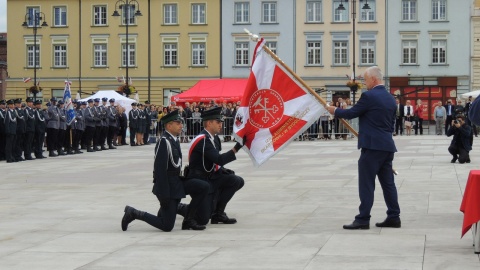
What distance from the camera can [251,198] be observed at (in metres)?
17.0

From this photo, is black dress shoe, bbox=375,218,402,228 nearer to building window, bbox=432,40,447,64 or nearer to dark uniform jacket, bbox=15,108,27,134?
dark uniform jacket, bbox=15,108,27,134

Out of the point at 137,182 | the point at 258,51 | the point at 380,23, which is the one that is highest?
the point at 380,23

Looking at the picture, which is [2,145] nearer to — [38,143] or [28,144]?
[28,144]

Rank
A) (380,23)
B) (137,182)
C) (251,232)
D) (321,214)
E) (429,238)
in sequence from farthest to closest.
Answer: (380,23)
(137,182)
(321,214)
(251,232)
(429,238)

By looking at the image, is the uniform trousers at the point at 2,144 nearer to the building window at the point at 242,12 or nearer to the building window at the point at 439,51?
the building window at the point at 242,12

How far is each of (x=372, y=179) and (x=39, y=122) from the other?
20.6m

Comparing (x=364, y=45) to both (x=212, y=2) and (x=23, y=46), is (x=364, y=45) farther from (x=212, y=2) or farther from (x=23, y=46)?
(x=23, y=46)

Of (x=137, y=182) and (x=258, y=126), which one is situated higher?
(x=258, y=126)

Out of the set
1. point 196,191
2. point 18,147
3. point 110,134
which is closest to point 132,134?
point 110,134

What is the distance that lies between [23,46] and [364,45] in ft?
81.7

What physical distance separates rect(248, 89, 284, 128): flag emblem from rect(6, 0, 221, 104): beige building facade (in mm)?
61165

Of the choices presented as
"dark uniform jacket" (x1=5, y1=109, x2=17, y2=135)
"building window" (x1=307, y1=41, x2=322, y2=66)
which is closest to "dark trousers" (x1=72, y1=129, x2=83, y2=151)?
"dark uniform jacket" (x1=5, y1=109, x2=17, y2=135)

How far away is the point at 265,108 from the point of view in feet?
43.9

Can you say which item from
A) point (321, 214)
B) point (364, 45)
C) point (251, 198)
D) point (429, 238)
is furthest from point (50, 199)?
point (364, 45)
